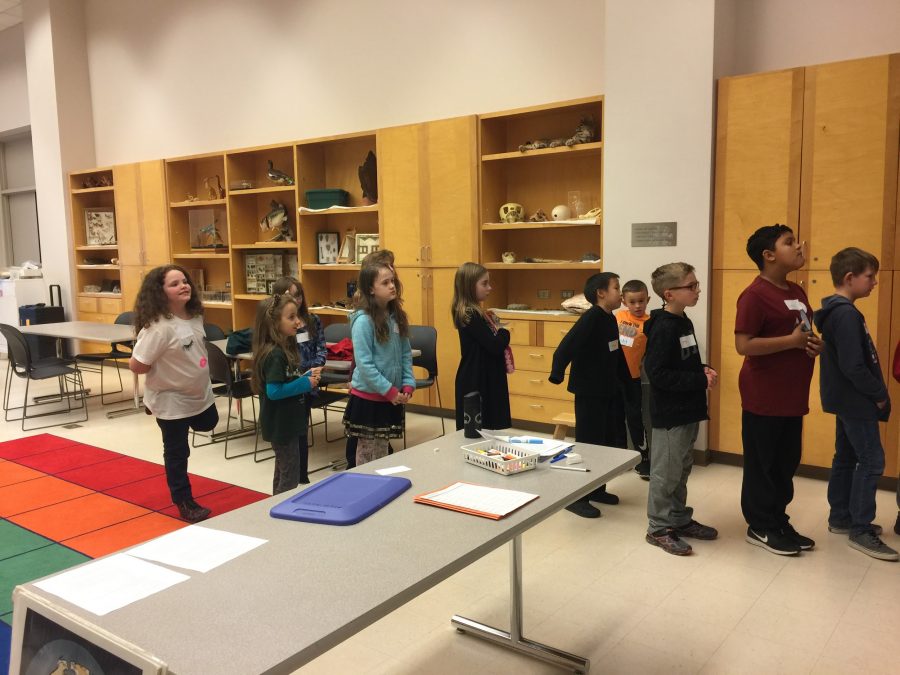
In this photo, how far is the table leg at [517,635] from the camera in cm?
238

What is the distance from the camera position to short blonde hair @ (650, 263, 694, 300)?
3111 mm

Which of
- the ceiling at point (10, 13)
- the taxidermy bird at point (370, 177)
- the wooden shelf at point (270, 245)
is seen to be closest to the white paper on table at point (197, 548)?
the taxidermy bird at point (370, 177)

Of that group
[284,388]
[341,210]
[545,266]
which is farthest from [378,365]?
[341,210]

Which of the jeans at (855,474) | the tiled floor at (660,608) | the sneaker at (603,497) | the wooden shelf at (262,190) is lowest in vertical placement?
the tiled floor at (660,608)

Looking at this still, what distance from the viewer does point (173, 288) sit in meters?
3.55

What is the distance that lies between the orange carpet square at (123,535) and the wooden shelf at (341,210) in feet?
10.8

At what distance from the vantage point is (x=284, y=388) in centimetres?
338

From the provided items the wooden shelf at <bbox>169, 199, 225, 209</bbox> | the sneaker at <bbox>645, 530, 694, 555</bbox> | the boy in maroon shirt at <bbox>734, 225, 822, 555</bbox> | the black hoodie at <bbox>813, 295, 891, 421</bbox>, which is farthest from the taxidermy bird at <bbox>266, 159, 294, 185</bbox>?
the black hoodie at <bbox>813, 295, 891, 421</bbox>

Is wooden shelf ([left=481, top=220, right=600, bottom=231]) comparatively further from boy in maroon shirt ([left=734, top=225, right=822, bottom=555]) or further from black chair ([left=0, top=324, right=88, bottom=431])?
black chair ([left=0, top=324, right=88, bottom=431])

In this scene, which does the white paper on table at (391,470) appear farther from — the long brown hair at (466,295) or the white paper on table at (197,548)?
the long brown hair at (466,295)

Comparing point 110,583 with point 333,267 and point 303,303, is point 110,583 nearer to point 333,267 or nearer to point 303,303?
point 303,303

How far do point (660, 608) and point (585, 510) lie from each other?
3.30ft

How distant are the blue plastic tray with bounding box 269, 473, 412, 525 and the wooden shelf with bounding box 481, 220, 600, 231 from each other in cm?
347

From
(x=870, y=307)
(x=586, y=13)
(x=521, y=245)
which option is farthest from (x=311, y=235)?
(x=870, y=307)
